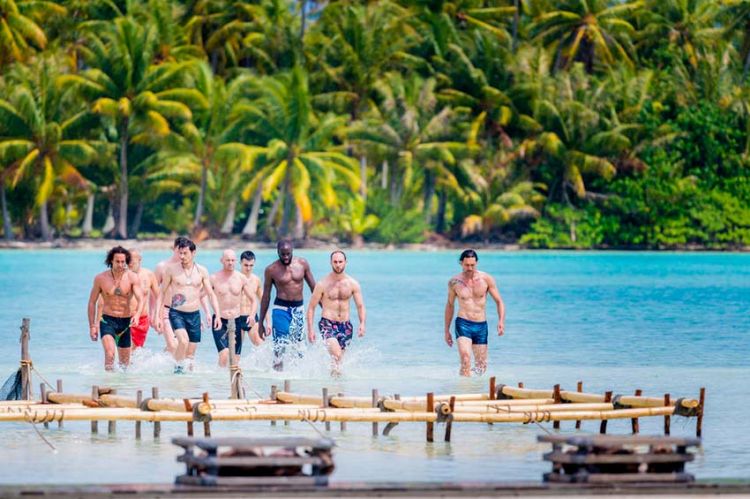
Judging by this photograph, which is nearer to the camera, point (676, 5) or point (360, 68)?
point (360, 68)

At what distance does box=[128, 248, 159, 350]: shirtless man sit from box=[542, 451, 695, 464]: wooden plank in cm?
884

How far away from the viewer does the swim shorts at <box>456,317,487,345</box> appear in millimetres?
17766

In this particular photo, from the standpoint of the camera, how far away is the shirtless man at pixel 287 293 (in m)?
18.0

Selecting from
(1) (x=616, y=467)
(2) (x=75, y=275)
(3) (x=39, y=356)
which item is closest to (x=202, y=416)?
(1) (x=616, y=467)

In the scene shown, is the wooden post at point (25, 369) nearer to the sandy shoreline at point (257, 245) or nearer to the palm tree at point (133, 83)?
the palm tree at point (133, 83)

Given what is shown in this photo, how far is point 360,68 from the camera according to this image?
70.0m

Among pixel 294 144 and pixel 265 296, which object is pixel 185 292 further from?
pixel 294 144

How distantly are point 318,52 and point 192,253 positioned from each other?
55790 mm

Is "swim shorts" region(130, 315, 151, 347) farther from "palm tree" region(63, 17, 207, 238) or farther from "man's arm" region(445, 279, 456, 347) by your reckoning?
"palm tree" region(63, 17, 207, 238)

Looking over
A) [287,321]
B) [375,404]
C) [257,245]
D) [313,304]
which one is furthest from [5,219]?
[375,404]

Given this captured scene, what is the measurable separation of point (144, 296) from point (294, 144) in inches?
1854

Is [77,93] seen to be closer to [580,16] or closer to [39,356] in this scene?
[580,16]

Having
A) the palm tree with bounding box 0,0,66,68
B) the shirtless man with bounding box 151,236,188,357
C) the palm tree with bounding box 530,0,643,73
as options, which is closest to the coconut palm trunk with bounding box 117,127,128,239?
the palm tree with bounding box 0,0,66,68

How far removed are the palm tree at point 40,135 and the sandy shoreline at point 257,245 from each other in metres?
3.93
